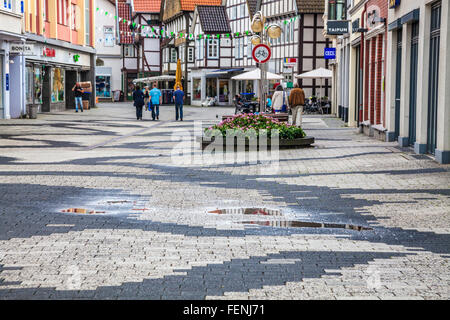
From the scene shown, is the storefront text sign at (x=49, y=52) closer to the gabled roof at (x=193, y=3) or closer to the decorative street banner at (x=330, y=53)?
the decorative street banner at (x=330, y=53)

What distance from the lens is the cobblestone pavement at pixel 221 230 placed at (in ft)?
19.2

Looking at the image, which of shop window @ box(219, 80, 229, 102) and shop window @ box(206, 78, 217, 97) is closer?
shop window @ box(219, 80, 229, 102)

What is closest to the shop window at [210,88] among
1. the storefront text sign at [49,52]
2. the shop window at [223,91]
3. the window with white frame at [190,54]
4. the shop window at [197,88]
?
the shop window at [223,91]

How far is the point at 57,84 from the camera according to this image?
149 feet

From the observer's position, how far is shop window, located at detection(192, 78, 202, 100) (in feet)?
232

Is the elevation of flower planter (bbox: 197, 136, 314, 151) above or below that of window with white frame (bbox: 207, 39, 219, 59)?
below

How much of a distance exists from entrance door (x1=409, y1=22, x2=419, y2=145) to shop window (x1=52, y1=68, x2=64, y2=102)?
93.9 feet

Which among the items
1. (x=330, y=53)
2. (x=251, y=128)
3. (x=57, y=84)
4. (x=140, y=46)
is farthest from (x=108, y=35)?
(x=251, y=128)

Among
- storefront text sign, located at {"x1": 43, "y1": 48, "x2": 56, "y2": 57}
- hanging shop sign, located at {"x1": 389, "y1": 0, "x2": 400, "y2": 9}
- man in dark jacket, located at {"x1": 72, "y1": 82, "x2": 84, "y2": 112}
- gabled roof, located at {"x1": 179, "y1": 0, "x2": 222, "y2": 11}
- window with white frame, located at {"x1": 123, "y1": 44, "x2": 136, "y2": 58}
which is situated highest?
gabled roof, located at {"x1": 179, "y1": 0, "x2": 222, "y2": 11}

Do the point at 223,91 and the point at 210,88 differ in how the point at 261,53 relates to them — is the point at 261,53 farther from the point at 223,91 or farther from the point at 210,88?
the point at 210,88

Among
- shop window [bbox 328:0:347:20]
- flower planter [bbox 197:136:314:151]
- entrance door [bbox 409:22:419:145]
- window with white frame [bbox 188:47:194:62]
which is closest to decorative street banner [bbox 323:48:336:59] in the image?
shop window [bbox 328:0:347:20]

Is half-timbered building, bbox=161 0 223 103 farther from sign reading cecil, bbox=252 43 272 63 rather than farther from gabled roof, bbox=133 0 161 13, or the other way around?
sign reading cecil, bbox=252 43 272 63

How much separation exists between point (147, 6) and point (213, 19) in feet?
60.5
